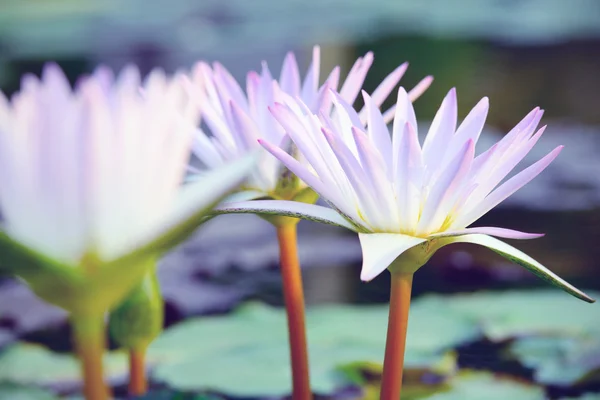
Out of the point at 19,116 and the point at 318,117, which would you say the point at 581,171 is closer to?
the point at 318,117

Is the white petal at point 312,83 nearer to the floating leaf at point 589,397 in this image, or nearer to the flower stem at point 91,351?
the flower stem at point 91,351

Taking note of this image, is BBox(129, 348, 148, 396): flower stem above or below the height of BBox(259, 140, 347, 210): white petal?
below

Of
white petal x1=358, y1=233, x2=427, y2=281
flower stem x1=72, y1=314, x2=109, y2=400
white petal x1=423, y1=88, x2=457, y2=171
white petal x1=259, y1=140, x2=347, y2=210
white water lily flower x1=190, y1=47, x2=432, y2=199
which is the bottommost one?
flower stem x1=72, y1=314, x2=109, y2=400

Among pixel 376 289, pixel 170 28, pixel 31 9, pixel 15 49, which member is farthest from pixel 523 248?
pixel 31 9

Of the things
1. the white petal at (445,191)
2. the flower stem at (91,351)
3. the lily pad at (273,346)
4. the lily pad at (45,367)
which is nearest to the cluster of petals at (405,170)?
the white petal at (445,191)

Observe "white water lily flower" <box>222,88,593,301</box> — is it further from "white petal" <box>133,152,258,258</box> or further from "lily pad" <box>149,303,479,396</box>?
"lily pad" <box>149,303,479,396</box>

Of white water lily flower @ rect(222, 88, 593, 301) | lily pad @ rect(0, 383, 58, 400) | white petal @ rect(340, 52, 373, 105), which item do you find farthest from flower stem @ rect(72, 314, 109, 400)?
lily pad @ rect(0, 383, 58, 400)

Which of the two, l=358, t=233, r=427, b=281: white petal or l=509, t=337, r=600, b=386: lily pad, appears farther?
l=509, t=337, r=600, b=386: lily pad
